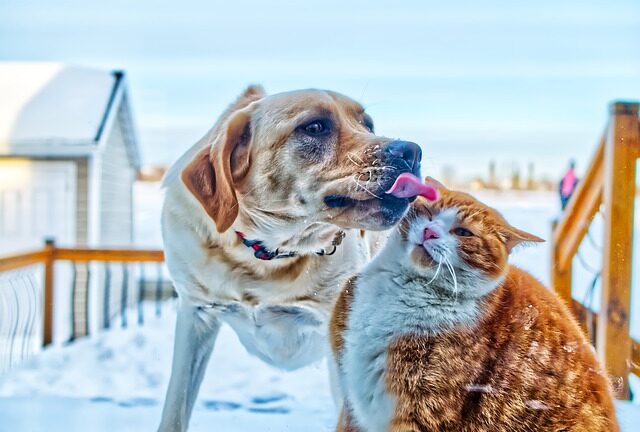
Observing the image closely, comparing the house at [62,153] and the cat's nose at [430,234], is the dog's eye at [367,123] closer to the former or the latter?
the cat's nose at [430,234]

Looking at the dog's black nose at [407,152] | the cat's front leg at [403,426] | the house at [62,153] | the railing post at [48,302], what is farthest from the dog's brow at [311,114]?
the railing post at [48,302]

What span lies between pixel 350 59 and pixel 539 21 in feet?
0.78

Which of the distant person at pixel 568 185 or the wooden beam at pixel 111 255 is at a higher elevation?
the distant person at pixel 568 185

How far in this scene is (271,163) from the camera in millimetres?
625

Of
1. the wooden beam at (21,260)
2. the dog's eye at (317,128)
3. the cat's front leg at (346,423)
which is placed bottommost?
the cat's front leg at (346,423)

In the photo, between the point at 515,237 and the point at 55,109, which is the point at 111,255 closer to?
the point at 55,109

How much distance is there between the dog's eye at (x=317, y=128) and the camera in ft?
1.99

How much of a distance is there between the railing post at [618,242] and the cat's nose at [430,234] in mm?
202

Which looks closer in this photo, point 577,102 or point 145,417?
point 577,102

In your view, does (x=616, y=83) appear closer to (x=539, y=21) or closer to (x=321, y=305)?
(x=539, y=21)

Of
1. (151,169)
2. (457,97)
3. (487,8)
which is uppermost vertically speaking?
(487,8)

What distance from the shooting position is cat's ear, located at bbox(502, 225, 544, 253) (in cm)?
53

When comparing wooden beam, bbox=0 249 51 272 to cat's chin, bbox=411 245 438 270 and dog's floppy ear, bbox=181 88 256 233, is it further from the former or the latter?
cat's chin, bbox=411 245 438 270

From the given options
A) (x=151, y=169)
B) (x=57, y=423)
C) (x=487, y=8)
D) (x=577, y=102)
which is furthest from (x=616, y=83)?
(x=57, y=423)
